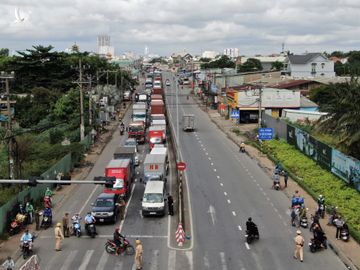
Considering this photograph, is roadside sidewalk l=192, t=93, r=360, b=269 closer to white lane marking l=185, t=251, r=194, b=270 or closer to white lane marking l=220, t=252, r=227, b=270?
white lane marking l=220, t=252, r=227, b=270

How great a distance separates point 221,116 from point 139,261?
72.3 meters

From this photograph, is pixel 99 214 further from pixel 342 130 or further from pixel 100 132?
pixel 100 132

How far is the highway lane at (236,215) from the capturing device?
974 inches

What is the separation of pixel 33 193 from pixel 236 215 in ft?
42.4

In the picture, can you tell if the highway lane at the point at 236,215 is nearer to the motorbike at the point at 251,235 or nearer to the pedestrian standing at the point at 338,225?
the motorbike at the point at 251,235

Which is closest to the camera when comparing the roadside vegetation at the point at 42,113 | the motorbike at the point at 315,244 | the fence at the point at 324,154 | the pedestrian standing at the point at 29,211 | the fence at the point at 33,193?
the motorbike at the point at 315,244

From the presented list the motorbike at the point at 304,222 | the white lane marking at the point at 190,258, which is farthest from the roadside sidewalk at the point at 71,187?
the motorbike at the point at 304,222

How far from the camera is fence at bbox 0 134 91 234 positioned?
95.0 ft

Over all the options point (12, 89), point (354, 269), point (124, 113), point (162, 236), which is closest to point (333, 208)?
point (354, 269)

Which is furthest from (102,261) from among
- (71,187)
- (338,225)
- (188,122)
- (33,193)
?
(188,122)

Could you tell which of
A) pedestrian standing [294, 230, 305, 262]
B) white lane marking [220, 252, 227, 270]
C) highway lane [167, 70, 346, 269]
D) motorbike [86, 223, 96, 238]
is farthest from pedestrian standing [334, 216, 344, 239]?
motorbike [86, 223, 96, 238]

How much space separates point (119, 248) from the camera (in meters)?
25.7

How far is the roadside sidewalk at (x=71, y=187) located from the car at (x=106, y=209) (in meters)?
2.71

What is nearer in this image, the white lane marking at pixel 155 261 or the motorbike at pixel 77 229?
the white lane marking at pixel 155 261
